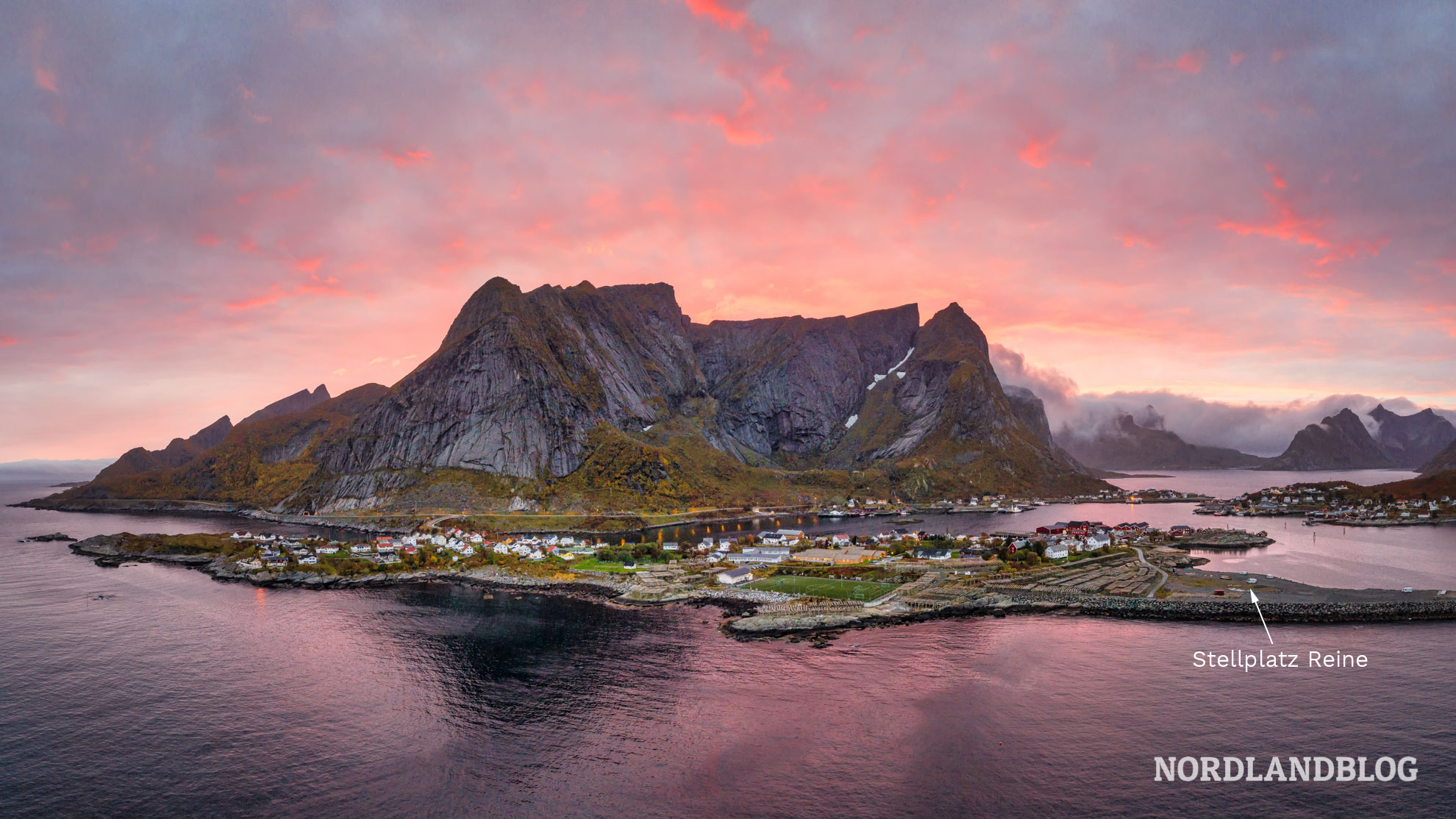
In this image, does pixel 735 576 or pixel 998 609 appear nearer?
pixel 998 609

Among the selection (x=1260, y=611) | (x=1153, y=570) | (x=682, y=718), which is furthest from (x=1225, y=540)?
(x=682, y=718)

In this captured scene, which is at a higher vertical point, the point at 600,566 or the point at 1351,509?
the point at 600,566

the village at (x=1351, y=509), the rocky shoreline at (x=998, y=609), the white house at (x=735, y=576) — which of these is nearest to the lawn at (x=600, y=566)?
the rocky shoreline at (x=998, y=609)

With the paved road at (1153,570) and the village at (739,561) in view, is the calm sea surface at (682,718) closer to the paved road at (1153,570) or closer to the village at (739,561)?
the paved road at (1153,570)

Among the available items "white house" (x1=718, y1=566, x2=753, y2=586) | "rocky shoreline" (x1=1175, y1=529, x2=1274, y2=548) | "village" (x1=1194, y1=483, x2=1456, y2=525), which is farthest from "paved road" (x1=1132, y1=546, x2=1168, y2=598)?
"village" (x1=1194, y1=483, x2=1456, y2=525)

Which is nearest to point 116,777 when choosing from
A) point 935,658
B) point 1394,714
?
point 935,658

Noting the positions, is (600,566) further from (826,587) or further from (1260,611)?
(1260,611)

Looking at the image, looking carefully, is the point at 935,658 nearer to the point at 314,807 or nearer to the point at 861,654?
the point at 861,654
